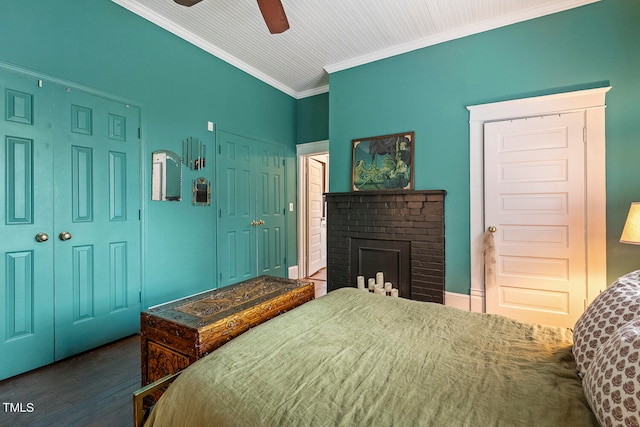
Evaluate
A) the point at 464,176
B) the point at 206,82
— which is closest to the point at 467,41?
the point at 464,176

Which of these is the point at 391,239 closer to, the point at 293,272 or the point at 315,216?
the point at 293,272

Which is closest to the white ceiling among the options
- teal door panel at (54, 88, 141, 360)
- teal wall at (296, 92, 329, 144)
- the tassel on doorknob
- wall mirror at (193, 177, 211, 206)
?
teal wall at (296, 92, 329, 144)

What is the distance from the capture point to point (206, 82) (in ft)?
10.9

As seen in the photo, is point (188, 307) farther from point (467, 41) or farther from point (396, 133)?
point (467, 41)

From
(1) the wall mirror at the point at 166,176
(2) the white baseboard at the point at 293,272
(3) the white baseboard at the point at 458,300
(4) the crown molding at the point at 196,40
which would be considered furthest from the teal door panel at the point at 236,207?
(3) the white baseboard at the point at 458,300

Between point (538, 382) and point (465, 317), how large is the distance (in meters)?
0.55

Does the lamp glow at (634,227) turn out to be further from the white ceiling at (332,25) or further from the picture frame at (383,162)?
the white ceiling at (332,25)

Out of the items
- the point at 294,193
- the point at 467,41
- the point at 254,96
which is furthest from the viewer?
the point at 294,193

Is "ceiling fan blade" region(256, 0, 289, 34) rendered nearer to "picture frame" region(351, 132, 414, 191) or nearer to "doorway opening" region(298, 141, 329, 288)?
"picture frame" region(351, 132, 414, 191)

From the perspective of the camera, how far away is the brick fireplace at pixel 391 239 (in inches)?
120

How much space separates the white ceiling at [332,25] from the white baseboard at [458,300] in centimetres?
269

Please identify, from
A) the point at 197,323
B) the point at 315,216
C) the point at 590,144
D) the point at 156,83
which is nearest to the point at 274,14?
the point at 156,83

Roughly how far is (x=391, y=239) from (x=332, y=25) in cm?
233

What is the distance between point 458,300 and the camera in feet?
9.82
